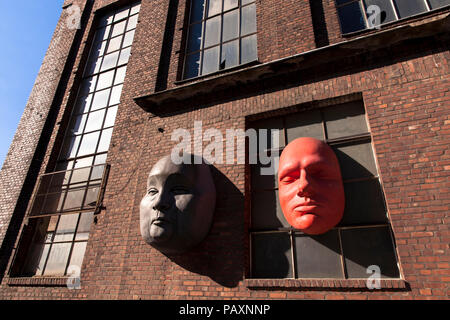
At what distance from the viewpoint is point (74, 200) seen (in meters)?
6.66

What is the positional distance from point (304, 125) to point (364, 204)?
174 centimetres

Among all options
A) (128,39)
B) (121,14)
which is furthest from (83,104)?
(121,14)

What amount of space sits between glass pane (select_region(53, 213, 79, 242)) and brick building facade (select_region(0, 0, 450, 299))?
0.24 metres

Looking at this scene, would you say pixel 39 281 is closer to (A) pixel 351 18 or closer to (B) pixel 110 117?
(B) pixel 110 117

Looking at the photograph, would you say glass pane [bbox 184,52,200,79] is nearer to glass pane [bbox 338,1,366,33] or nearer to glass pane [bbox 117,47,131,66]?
glass pane [bbox 117,47,131,66]

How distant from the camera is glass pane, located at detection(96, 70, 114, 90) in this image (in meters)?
8.37

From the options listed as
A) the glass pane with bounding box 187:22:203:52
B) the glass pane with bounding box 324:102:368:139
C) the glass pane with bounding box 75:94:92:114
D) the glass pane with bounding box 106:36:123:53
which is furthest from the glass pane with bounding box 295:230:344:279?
the glass pane with bounding box 106:36:123:53

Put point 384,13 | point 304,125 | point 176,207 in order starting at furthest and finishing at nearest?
point 384,13 < point 304,125 < point 176,207

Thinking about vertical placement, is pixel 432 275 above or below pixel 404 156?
below

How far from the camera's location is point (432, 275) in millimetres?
3141

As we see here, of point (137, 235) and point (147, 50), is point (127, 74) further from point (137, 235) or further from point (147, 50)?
point (137, 235)

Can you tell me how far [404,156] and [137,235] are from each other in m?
4.69

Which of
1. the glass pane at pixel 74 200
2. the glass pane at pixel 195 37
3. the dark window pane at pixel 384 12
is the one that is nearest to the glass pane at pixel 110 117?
the glass pane at pixel 74 200

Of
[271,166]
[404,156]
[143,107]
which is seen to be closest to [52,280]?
[143,107]
